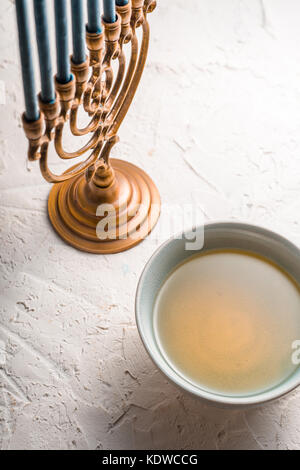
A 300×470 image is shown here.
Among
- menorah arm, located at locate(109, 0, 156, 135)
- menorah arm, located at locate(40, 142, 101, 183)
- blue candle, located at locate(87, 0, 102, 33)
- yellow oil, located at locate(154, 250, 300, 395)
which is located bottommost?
yellow oil, located at locate(154, 250, 300, 395)

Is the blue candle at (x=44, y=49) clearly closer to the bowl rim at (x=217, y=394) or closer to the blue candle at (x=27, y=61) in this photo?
the blue candle at (x=27, y=61)

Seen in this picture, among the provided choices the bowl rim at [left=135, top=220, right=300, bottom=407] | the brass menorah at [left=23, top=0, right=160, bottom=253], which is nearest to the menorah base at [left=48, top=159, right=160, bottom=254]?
the brass menorah at [left=23, top=0, right=160, bottom=253]

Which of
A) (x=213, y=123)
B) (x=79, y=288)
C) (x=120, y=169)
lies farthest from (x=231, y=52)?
(x=79, y=288)

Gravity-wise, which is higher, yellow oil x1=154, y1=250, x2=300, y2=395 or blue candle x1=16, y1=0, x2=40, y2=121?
blue candle x1=16, y1=0, x2=40, y2=121

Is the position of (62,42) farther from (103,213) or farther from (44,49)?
(103,213)

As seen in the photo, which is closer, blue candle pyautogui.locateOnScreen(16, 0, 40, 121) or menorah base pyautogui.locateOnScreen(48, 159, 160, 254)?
blue candle pyautogui.locateOnScreen(16, 0, 40, 121)

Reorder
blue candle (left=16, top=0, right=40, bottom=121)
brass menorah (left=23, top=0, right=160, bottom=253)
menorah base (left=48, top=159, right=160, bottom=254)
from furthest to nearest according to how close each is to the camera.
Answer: menorah base (left=48, top=159, right=160, bottom=254)
brass menorah (left=23, top=0, right=160, bottom=253)
blue candle (left=16, top=0, right=40, bottom=121)

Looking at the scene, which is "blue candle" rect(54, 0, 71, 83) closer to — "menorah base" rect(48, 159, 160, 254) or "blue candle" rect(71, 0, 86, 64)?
"blue candle" rect(71, 0, 86, 64)

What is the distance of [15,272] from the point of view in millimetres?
551

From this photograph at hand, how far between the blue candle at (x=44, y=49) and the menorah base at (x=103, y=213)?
0.18 meters

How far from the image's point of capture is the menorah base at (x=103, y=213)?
1.85 feet

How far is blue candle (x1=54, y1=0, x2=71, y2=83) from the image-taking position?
358 mm
